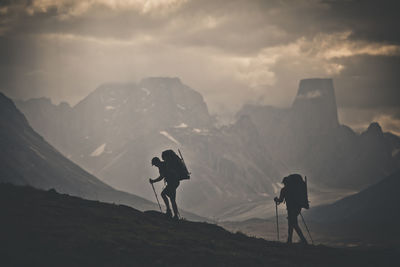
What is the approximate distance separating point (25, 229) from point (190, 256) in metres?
8.46

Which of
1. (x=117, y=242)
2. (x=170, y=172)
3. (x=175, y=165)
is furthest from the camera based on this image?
(x=175, y=165)

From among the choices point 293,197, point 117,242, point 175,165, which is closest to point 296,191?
point 293,197

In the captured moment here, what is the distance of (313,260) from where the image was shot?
30.5 meters

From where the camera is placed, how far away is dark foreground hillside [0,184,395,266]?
2508cm

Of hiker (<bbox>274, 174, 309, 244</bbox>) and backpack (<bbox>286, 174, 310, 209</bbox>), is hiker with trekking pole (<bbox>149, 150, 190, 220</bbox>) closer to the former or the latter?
hiker (<bbox>274, 174, 309, 244</bbox>)

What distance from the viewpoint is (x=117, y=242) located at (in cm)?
2775

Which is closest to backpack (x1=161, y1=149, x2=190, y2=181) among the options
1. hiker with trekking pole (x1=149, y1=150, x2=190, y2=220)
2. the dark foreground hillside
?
hiker with trekking pole (x1=149, y1=150, x2=190, y2=220)

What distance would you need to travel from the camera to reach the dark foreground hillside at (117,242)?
2508 centimetres

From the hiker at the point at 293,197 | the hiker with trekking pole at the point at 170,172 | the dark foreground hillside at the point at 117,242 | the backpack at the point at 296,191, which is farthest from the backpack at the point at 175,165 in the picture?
the backpack at the point at 296,191

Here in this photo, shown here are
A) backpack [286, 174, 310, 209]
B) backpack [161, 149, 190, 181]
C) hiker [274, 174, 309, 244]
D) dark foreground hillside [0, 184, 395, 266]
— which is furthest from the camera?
backpack [161, 149, 190, 181]

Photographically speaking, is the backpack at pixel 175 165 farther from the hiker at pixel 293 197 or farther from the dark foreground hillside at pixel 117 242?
the hiker at pixel 293 197

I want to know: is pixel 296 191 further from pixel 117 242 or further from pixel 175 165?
pixel 117 242

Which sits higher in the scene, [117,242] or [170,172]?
[170,172]

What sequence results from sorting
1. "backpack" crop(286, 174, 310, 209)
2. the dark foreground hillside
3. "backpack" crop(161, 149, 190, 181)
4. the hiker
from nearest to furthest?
the dark foreground hillside, the hiker, "backpack" crop(286, 174, 310, 209), "backpack" crop(161, 149, 190, 181)
